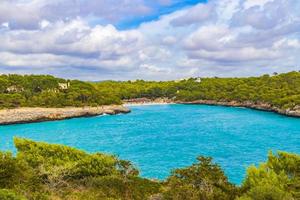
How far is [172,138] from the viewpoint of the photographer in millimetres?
54125

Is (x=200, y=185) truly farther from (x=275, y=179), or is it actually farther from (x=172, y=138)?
(x=172, y=138)

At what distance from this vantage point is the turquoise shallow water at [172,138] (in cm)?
3825

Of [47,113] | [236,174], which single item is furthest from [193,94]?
[236,174]

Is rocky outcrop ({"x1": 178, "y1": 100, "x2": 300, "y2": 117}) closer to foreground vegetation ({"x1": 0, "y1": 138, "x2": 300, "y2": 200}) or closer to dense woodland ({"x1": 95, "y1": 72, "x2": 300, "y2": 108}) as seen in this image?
dense woodland ({"x1": 95, "y1": 72, "x2": 300, "y2": 108})

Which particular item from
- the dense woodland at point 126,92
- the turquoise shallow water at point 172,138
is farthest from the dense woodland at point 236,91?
the turquoise shallow water at point 172,138

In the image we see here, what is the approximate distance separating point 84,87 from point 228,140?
59.3 m

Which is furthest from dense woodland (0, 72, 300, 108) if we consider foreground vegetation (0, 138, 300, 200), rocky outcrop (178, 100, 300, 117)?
foreground vegetation (0, 138, 300, 200)

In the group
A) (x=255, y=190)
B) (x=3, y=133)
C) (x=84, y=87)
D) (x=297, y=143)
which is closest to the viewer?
(x=255, y=190)

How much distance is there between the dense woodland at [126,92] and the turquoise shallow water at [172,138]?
41.4 ft

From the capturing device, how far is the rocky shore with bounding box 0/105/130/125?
73.4 meters

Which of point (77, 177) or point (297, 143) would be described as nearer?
point (77, 177)

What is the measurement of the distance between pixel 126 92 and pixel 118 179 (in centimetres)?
11681

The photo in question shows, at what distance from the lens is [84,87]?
335 feet

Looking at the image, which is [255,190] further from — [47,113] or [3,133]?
[47,113]
